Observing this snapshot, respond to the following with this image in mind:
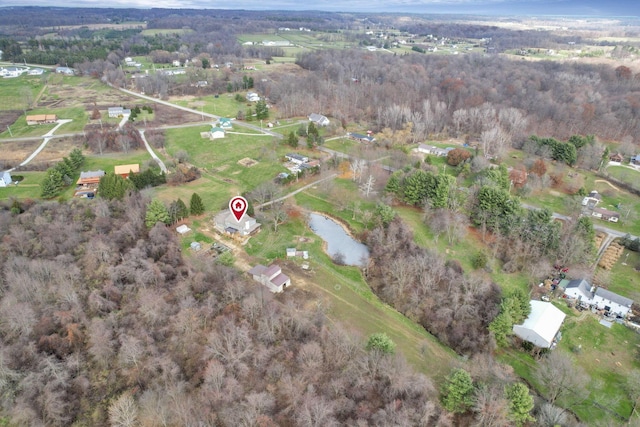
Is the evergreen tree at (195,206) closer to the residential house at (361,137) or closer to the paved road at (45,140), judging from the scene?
the paved road at (45,140)

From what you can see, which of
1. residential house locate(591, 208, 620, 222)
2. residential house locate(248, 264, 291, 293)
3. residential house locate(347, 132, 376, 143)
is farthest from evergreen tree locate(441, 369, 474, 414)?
residential house locate(347, 132, 376, 143)

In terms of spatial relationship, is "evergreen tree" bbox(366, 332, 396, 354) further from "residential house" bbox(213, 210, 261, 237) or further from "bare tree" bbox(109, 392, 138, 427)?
"residential house" bbox(213, 210, 261, 237)

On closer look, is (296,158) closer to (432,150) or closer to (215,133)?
(215,133)

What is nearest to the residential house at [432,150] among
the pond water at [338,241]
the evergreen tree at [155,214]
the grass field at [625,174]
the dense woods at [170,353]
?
the grass field at [625,174]

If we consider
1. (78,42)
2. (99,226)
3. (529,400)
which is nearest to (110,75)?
(78,42)

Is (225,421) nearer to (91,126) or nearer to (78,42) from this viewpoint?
(91,126)

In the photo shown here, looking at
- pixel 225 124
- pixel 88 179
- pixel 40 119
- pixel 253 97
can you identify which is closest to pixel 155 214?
pixel 88 179
